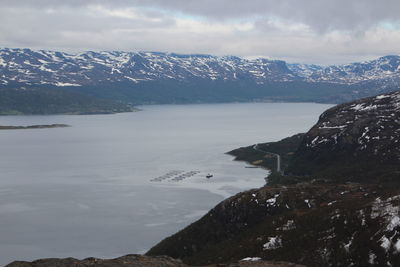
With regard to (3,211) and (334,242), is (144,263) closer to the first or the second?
(334,242)

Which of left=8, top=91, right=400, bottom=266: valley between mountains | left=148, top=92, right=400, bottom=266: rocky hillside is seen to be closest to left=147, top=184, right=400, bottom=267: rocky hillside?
left=148, top=92, right=400, bottom=266: rocky hillside

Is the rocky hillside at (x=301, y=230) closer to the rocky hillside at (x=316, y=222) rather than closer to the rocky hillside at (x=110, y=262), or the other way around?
the rocky hillside at (x=316, y=222)

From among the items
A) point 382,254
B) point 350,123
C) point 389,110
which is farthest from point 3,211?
point 389,110

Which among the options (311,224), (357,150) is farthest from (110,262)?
(357,150)

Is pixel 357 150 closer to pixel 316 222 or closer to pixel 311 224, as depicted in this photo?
pixel 316 222

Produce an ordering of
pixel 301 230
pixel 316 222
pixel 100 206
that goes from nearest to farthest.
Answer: pixel 301 230, pixel 316 222, pixel 100 206

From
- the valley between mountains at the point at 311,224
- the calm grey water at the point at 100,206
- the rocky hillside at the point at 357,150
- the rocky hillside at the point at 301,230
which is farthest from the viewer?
the rocky hillside at the point at 357,150

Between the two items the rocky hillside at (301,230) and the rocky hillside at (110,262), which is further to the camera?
the rocky hillside at (301,230)

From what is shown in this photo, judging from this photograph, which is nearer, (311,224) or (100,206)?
(311,224)

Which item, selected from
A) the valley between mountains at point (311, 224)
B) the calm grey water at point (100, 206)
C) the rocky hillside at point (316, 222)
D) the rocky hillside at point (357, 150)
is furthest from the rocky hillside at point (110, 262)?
the rocky hillside at point (357, 150)
